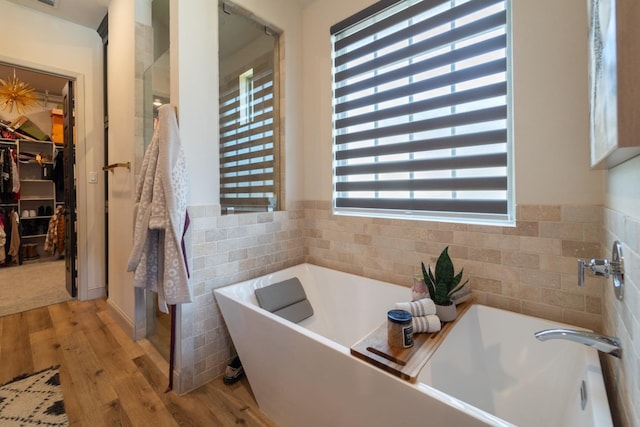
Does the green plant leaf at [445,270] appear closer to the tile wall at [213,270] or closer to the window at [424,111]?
the window at [424,111]

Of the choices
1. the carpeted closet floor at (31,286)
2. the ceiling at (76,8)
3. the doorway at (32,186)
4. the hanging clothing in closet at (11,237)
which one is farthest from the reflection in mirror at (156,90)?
the hanging clothing in closet at (11,237)

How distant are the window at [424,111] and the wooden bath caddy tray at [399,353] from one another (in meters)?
0.84

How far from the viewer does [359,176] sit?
7.08 ft

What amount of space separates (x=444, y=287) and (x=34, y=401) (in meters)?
2.38

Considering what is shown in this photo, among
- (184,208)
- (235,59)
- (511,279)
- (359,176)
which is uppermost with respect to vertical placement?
(235,59)

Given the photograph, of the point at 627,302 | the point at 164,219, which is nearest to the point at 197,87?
the point at 164,219

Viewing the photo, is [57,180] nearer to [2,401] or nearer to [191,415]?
[2,401]

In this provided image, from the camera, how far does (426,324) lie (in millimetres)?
1209

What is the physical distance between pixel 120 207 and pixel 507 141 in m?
2.96

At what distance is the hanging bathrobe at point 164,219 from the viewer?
1518 millimetres

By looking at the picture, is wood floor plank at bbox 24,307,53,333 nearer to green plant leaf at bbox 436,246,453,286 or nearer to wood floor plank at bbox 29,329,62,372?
wood floor plank at bbox 29,329,62,372

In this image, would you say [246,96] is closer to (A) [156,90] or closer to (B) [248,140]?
(B) [248,140]

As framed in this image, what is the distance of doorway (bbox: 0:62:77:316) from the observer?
3.76 m

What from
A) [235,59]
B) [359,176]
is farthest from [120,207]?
[359,176]
